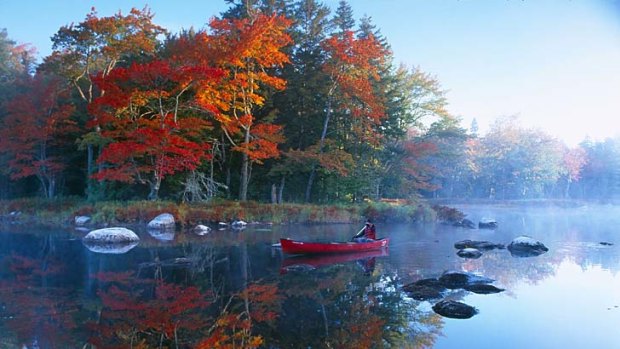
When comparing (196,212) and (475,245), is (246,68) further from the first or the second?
(475,245)

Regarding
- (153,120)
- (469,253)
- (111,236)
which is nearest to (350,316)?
(469,253)

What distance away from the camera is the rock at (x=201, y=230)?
808 inches

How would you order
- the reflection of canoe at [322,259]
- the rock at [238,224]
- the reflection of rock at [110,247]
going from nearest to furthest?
1. the reflection of canoe at [322,259]
2. the reflection of rock at [110,247]
3. the rock at [238,224]

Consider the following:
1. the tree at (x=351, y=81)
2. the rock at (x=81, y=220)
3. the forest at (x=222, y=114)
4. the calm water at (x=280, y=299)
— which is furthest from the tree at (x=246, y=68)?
the calm water at (x=280, y=299)

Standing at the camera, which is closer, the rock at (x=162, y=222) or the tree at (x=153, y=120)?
the tree at (x=153, y=120)

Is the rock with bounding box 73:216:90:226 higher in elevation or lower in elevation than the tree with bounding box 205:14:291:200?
lower

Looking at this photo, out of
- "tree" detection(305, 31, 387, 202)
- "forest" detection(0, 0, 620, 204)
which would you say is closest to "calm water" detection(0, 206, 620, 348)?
"forest" detection(0, 0, 620, 204)

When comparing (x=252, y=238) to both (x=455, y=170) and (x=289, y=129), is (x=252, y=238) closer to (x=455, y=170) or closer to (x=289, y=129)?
(x=289, y=129)

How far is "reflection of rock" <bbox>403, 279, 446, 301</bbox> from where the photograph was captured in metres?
10.1

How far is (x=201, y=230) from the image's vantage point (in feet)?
69.9

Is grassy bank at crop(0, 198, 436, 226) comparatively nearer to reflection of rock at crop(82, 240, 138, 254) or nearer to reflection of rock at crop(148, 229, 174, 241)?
reflection of rock at crop(148, 229, 174, 241)

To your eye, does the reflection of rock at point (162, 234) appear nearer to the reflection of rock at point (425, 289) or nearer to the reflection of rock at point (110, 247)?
the reflection of rock at point (110, 247)

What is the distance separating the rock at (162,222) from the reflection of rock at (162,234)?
0.27 m

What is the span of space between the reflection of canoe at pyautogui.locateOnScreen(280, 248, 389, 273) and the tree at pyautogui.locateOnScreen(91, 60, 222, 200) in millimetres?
9704
